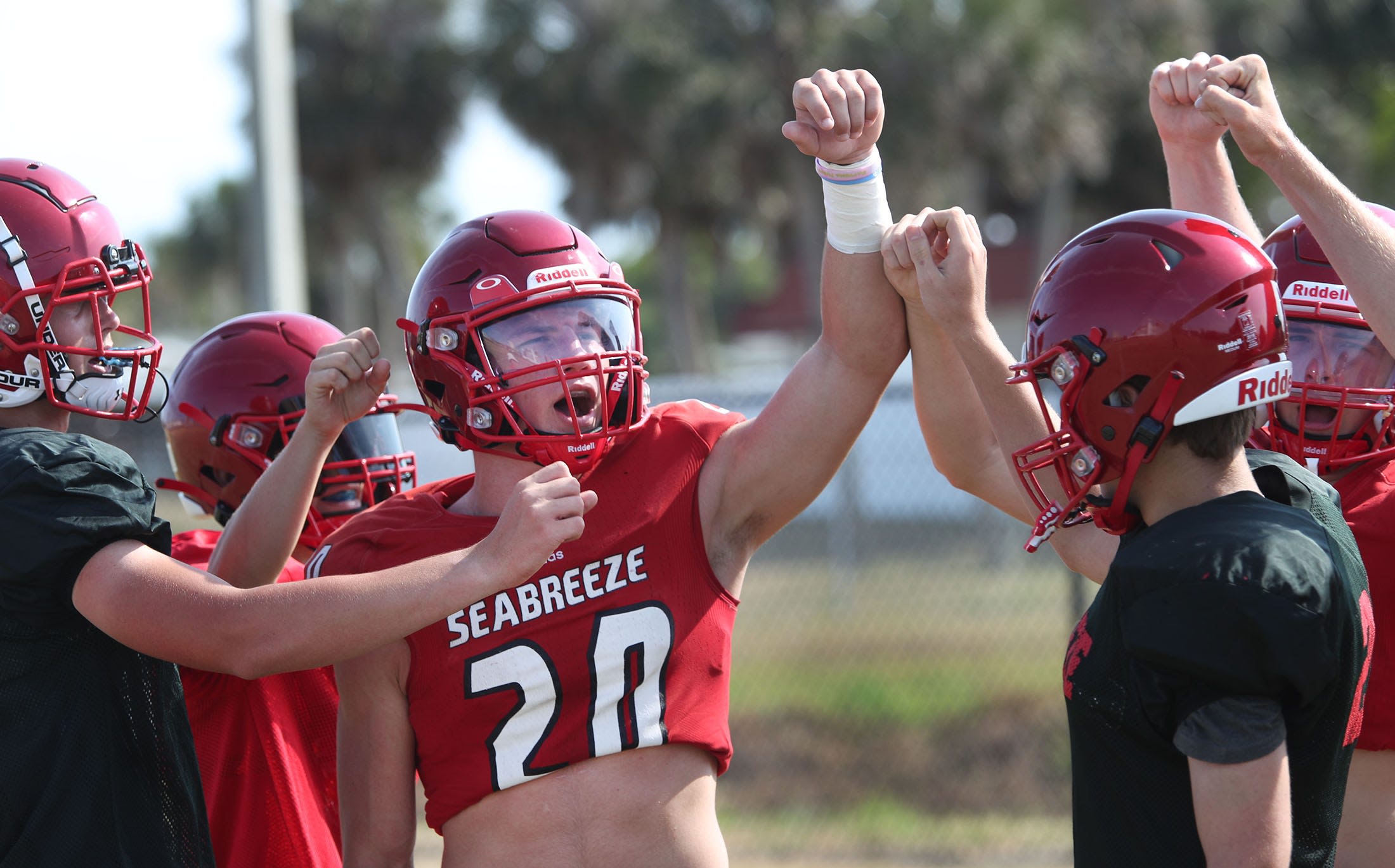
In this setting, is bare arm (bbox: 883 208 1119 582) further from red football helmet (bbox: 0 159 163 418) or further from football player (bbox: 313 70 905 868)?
red football helmet (bbox: 0 159 163 418)

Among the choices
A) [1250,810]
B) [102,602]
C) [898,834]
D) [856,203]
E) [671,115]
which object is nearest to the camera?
[1250,810]

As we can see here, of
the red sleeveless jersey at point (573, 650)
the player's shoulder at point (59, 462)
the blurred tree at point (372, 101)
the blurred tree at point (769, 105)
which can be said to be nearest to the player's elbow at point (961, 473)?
the red sleeveless jersey at point (573, 650)

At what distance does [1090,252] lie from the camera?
229 cm

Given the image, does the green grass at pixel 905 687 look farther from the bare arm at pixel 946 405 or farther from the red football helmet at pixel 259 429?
the bare arm at pixel 946 405

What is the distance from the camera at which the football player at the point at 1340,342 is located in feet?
8.31

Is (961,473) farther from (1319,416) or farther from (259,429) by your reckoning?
(259,429)

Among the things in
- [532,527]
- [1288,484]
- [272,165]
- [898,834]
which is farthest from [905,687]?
[532,527]

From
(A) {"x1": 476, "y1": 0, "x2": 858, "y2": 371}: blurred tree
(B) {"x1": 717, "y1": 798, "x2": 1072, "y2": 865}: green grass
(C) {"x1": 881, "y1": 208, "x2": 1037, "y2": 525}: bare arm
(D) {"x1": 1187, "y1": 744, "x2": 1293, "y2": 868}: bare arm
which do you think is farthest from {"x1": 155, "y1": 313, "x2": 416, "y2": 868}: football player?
(A) {"x1": 476, "y1": 0, "x2": 858, "y2": 371}: blurred tree

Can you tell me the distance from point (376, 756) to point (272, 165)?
4596 mm

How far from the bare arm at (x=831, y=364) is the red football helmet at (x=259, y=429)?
3.23ft

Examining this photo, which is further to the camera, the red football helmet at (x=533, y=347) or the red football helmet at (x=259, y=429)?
the red football helmet at (x=259, y=429)

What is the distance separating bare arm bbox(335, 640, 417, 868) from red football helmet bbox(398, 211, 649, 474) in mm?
494

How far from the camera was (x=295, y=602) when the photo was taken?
2.35 m

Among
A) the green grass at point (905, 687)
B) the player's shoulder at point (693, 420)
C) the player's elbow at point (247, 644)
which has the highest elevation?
the player's shoulder at point (693, 420)
